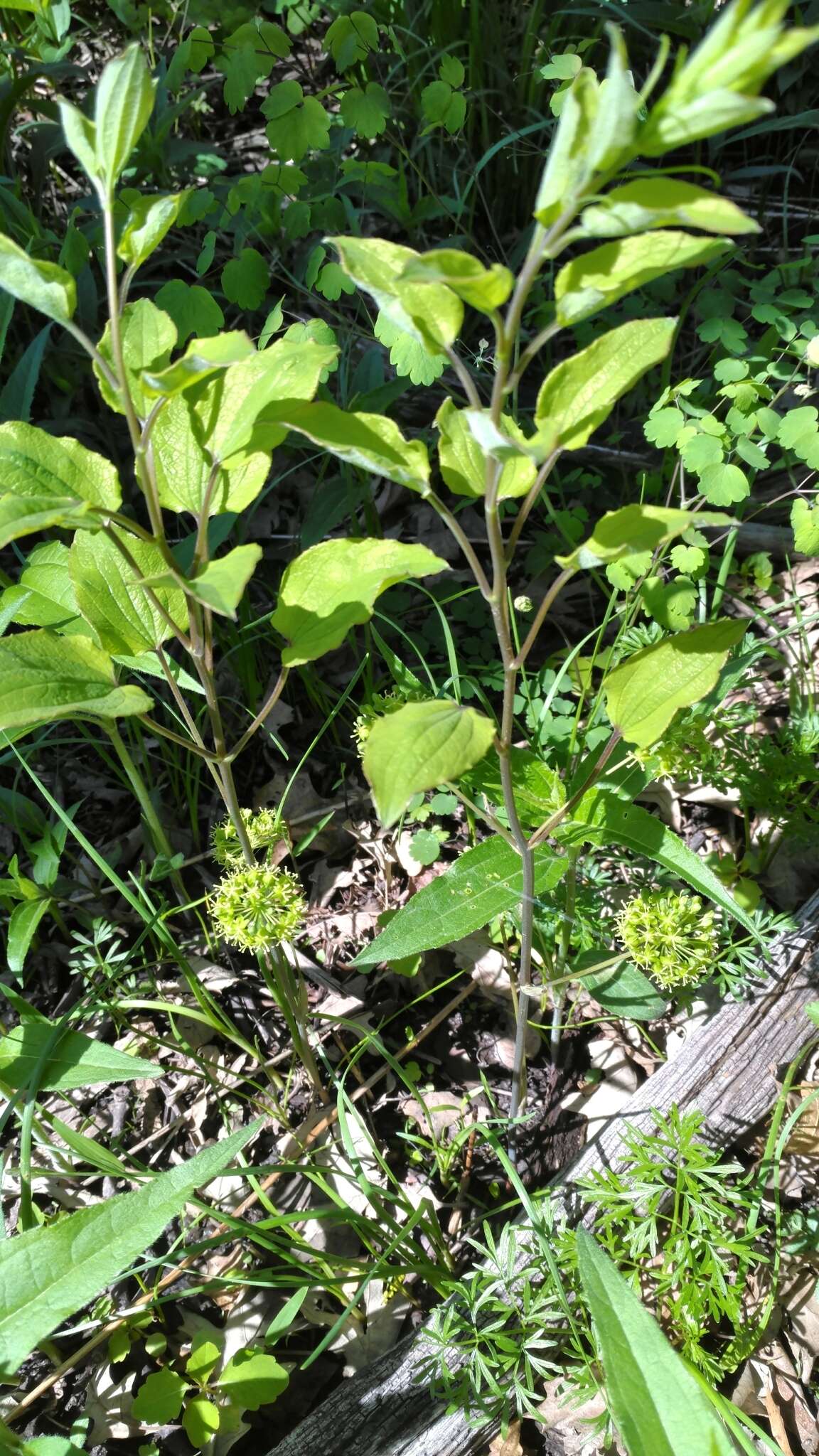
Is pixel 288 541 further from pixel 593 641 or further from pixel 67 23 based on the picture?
pixel 67 23

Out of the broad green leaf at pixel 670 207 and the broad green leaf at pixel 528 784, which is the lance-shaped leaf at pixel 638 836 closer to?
the broad green leaf at pixel 528 784

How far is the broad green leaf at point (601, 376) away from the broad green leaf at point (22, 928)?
4.06 ft

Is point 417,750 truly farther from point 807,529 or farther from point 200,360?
point 807,529

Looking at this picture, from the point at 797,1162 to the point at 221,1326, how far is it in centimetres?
107

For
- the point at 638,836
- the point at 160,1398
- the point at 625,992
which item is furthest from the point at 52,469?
the point at 160,1398

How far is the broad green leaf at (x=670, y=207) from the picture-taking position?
68 centimetres

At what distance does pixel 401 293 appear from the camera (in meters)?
0.84

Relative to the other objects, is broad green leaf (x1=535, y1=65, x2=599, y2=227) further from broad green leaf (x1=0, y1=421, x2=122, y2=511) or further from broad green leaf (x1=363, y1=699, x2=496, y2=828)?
broad green leaf (x1=0, y1=421, x2=122, y2=511)

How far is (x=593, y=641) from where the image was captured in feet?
7.97

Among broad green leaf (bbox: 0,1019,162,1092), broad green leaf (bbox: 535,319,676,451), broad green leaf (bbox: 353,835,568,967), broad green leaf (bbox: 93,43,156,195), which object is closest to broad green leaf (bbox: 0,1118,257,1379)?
broad green leaf (bbox: 0,1019,162,1092)

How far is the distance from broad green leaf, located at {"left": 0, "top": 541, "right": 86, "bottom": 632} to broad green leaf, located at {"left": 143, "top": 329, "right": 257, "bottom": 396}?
27.7 inches

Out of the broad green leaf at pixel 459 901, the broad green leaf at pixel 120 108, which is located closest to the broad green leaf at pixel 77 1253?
the broad green leaf at pixel 459 901

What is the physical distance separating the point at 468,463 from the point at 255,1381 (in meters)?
1.43

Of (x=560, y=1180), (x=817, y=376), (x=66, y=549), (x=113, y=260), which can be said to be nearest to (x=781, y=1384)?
(x=560, y=1180)
